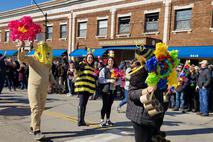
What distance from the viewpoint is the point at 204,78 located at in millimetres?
10852

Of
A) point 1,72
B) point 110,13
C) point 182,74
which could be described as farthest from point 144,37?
point 1,72

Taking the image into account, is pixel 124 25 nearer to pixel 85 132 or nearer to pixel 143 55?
pixel 85 132

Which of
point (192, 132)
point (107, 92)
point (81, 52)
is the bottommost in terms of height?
point (192, 132)

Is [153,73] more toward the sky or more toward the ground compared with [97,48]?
more toward the ground

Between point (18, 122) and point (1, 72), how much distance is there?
4.15 m

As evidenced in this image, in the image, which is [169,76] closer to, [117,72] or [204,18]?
[117,72]

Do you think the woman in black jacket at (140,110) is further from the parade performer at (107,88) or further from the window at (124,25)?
the window at (124,25)

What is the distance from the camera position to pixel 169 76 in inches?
167

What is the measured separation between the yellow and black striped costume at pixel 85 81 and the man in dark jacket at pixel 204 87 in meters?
4.56

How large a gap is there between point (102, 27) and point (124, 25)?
2573 millimetres

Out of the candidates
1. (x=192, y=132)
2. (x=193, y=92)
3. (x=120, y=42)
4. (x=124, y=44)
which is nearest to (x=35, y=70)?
(x=192, y=132)

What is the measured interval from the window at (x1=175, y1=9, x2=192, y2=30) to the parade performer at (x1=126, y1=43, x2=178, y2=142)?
17033 millimetres

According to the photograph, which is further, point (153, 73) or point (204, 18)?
point (204, 18)

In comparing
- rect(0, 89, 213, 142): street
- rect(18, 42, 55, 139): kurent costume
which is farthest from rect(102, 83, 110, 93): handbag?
rect(18, 42, 55, 139): kurent costume
